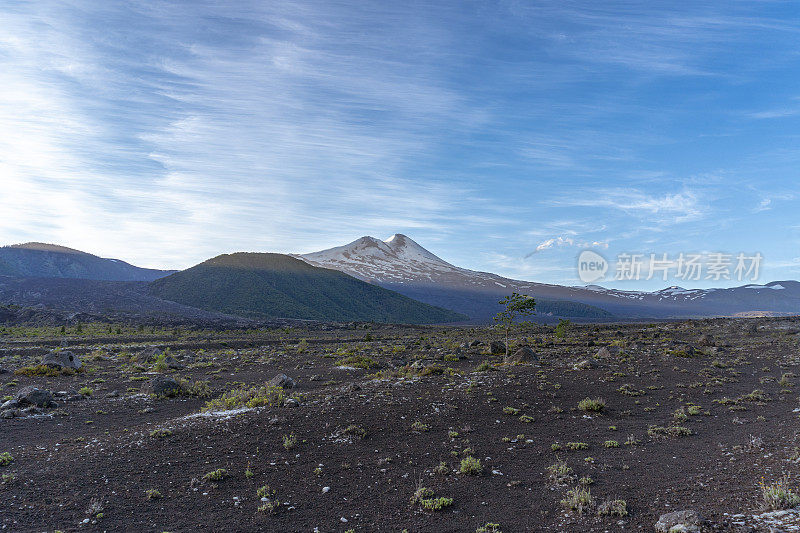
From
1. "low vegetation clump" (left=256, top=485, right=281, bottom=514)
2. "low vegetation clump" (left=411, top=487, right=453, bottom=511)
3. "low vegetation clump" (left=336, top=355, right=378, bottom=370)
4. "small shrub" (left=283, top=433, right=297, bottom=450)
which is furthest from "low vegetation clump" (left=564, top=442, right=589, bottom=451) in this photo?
"low vegetation clump" (left=336, top=355, right=378, bottom=370)

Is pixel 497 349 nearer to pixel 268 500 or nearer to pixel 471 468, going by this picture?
pixel 471 468

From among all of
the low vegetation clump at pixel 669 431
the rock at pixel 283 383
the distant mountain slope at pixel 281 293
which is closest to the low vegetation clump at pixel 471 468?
the low vegetation clump at pixel 669 431

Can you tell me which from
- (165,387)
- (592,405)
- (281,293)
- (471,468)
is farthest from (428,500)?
(281,293)

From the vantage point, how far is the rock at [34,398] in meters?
14.8

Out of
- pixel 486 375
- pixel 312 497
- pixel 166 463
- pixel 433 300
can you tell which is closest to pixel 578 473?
pixel 312 497

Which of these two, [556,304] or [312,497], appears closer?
[312,497]

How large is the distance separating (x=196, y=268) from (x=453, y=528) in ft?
466

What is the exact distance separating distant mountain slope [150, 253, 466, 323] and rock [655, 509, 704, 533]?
99.0 m

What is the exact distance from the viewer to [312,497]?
8594mm

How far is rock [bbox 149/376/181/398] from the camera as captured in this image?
57.4ft

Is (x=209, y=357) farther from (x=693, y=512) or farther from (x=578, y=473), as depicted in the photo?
(x=693, y=512)

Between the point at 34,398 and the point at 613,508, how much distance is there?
61.3 ft

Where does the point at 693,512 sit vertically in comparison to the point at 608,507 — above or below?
above

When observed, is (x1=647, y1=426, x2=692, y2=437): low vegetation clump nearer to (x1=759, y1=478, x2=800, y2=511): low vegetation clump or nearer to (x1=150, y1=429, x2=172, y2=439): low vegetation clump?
(x1=759, y1=478, x2=800, y2=511): low vegetation clump
